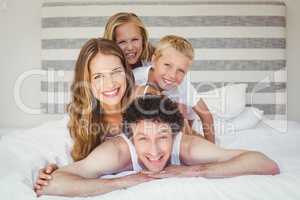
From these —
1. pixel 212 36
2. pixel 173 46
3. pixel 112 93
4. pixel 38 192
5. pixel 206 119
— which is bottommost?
pixel 38 192

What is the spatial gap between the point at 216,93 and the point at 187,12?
0.55 metres

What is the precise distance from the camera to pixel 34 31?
93.4 inches

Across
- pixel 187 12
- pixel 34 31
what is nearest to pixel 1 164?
pixel 34 31

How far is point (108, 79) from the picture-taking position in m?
1.52

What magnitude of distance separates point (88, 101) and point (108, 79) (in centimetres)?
13

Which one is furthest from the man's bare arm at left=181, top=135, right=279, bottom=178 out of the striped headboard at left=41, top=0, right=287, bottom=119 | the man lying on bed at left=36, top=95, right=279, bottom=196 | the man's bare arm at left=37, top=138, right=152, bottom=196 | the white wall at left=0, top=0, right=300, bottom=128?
the white wall at left=0, top=0, right=300, bottom=128

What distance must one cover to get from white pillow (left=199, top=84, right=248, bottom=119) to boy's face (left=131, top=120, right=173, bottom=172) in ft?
1.35

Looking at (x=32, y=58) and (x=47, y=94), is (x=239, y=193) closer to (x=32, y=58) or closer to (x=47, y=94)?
(x=47, y=94)

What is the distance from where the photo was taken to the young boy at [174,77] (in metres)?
1.59

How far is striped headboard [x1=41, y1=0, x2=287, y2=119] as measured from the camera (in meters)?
2.17

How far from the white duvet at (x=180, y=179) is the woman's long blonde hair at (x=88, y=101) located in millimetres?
92

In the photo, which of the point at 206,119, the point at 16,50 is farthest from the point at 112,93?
the point at 16,50

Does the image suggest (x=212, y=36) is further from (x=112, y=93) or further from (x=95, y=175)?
(x=95, y=175)

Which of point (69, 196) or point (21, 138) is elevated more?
point (21, 138)
